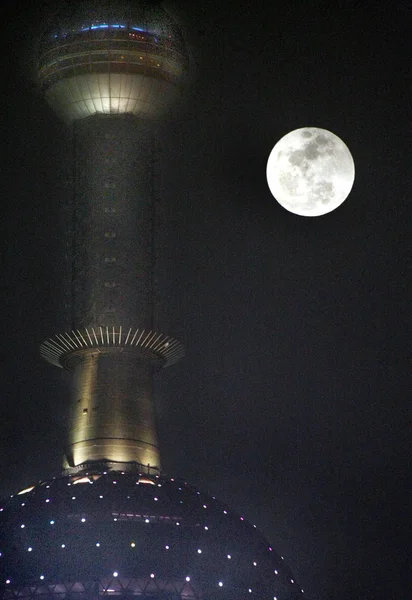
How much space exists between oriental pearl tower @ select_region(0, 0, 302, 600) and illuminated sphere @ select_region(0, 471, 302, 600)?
84mm

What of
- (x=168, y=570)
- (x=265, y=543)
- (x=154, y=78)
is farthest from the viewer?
(x=154, y=78)

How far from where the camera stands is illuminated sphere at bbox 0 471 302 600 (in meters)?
92.3

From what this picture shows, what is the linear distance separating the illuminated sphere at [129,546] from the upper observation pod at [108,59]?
25.1m

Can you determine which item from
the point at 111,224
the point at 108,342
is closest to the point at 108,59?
the point at 111,224

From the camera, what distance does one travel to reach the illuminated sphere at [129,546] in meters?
92.3

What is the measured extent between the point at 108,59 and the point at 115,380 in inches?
839

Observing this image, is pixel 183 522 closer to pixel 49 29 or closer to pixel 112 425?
pixel 112 425

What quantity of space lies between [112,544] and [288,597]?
35.6 feet

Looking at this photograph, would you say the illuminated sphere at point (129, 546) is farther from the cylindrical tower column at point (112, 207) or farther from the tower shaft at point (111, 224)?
the tower shaft at point (111, 224)

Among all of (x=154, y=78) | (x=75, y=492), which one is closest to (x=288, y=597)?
(x=75, y=492)

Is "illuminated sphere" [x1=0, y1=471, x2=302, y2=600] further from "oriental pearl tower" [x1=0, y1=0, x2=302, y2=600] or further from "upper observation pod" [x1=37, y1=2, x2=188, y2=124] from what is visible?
"upper observation pod" [x1=37, y1=2, x2=188, y2=124]

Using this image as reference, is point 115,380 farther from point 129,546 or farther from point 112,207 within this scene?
point 112,207

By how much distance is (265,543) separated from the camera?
9938 cm

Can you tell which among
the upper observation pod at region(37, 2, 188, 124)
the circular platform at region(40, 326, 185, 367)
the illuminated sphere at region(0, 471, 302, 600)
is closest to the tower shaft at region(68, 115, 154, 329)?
the circular platform at region(40, 326, 185, 367)
